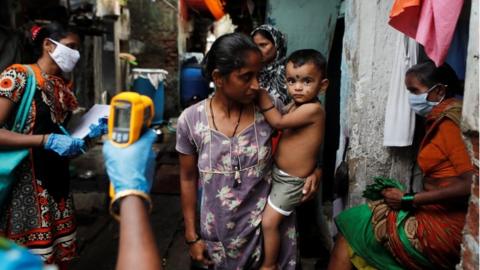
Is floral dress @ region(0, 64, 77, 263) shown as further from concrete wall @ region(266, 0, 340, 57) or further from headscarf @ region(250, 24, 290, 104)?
concrete wall @ region(266, 0, 340, 57)

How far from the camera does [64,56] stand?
2607 millimetres

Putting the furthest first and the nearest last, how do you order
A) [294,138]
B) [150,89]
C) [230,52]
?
[150,89], [294,138], [230,52]

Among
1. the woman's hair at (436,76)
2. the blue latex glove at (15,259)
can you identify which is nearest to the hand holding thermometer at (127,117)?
the blue latex glove at (15,259)

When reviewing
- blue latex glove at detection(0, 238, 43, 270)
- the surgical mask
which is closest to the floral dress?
blue latex glove at detection(0, 238, 43, 270)

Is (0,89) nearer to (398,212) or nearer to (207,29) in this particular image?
(398,212)

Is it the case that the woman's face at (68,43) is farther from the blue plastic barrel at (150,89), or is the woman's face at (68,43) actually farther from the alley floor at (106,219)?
the blue plastic barrel at (150,89)

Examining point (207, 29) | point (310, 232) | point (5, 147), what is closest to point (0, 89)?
point (5, 147)

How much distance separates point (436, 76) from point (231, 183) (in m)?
1.27

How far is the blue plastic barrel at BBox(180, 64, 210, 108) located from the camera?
10.7 meters

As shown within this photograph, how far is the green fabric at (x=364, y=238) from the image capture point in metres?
2.22

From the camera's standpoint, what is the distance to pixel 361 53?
2650mm

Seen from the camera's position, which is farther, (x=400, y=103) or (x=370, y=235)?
(x=400, y=103)

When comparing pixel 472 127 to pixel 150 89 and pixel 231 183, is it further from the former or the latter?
pixel 150 89

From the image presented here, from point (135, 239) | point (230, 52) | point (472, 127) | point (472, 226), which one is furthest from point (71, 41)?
point (472, 226)
